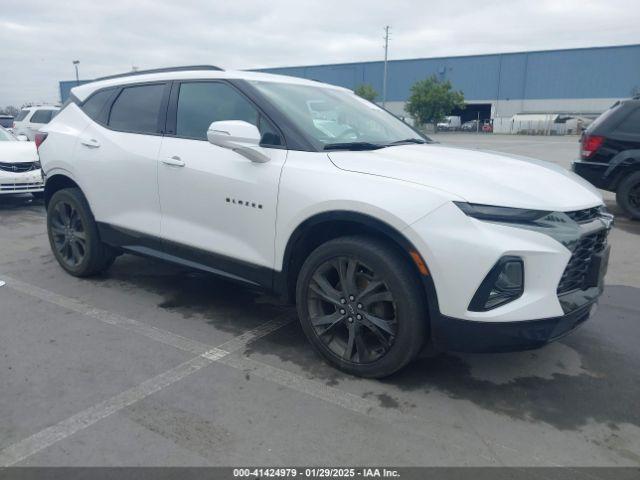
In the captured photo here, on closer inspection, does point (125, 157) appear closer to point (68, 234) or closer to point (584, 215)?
point (68, 234)

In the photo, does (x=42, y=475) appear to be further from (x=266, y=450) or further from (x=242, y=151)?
(x=242, y=151)

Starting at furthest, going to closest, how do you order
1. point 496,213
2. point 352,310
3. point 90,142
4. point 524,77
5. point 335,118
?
point 524,77 → point 90,142 → point 335,118 → point 352,310 → point 496,213

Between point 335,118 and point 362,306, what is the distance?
58.1 inches

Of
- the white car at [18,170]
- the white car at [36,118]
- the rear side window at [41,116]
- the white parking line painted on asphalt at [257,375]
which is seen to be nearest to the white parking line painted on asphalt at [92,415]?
the white parking line painted on asphalt at [257,375]

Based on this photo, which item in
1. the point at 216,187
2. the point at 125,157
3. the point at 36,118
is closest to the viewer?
the point at 216,187

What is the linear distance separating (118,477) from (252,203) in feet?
5.68

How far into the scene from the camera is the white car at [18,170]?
873 cm

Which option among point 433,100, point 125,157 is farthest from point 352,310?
point 433,100

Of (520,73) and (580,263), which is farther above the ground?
(520,73)

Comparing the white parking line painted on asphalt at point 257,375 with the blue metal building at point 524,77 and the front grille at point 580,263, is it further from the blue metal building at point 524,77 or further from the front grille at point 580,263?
the blue metal building at point 524,77

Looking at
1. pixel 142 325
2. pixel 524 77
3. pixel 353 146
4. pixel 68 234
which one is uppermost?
pixel 524 77

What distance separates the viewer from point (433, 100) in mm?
55656

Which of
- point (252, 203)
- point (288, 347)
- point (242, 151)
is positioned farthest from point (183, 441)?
point (242, 151)

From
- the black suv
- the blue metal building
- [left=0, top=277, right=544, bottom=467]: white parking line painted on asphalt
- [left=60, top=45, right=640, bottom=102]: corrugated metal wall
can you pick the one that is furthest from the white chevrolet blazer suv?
[left=60, top=45, right=640, bottom=102]: corrugated metal wall
